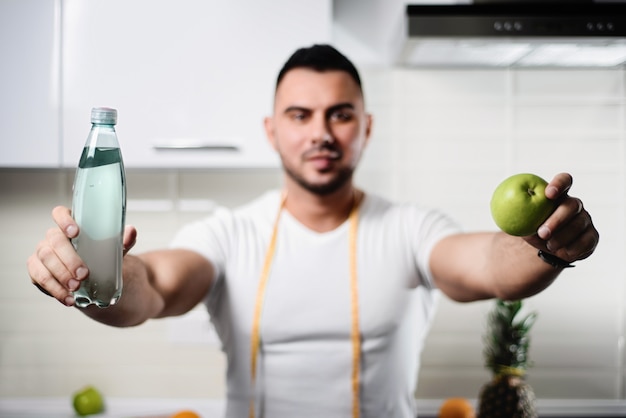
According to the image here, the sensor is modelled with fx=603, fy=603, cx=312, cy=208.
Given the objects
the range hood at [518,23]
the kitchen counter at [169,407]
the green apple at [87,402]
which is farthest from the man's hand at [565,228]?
the green apple at [87,402]

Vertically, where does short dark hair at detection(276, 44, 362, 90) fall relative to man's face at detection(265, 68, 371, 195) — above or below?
above

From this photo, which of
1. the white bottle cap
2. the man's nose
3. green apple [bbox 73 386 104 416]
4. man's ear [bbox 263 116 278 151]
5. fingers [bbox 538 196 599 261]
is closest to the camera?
the white bottle cap

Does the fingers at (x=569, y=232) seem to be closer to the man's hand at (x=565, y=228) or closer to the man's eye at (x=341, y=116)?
the man's hand at (x=565, y=228)

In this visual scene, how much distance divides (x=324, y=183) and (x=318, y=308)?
27 centimetres

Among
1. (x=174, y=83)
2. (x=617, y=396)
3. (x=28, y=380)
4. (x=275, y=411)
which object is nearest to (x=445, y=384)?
(x=617, y=396)

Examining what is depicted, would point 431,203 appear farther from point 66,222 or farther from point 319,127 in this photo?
point 66,222

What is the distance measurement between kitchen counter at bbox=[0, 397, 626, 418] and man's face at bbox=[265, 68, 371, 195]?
2.53 feet

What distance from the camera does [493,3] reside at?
132cm

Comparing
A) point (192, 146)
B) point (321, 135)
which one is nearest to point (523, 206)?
point (321, 135)

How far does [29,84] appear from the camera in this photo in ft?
4.62

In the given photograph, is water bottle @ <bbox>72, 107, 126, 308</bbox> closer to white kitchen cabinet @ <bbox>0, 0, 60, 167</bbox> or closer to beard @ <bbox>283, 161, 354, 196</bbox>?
beard @ <bbox>283, 161, 354, 196</bbox>

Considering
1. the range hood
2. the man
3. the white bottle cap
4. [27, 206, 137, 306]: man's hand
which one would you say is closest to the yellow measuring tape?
the man

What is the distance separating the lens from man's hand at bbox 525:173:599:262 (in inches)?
26.8

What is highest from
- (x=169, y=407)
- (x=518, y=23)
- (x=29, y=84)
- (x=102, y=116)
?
(x=518, y=23)
